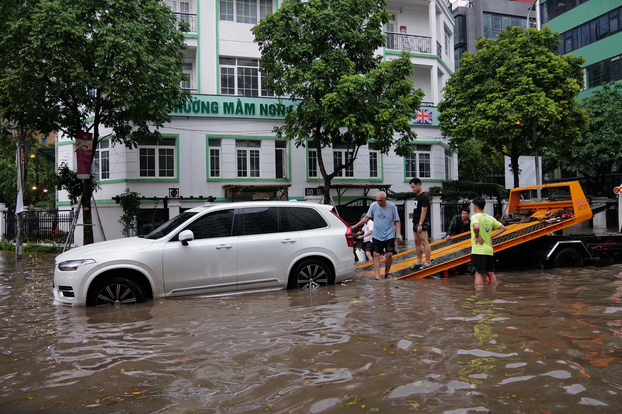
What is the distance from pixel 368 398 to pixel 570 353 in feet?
7.36

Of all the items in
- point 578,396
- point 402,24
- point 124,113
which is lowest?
point 578,396

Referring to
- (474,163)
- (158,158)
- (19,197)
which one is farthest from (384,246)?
(474,163)

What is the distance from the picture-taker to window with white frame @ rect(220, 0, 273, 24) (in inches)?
961

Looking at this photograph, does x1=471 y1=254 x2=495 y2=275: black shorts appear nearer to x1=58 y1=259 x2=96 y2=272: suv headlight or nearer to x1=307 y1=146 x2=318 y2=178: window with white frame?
x1=58 y1=259 x2=96 y2=272: suv headlight

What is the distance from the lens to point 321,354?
4957 millimetres

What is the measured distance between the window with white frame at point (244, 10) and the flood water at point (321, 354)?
19272 millimetres

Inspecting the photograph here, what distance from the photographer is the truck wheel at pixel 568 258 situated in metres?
11.6

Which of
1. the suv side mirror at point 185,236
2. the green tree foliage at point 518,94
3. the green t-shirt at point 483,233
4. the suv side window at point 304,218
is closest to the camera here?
the suv side mirror at point 185,236

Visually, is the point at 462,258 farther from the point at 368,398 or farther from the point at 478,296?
the point at 368,398

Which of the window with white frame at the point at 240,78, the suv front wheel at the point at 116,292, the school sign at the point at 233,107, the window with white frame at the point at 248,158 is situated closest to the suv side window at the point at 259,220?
the suv front wheel at the point at 116,292

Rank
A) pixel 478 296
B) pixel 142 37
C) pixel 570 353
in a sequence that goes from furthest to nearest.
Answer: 1. pixel 142 37
2. pixel 478 296
3. pixel 570 353

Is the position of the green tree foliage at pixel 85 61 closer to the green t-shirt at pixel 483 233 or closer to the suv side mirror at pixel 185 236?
the suv side mirror at pixel 185 236

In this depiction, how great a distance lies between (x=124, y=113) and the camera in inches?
727

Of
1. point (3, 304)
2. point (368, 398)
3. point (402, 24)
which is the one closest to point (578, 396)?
point (368, 398)
